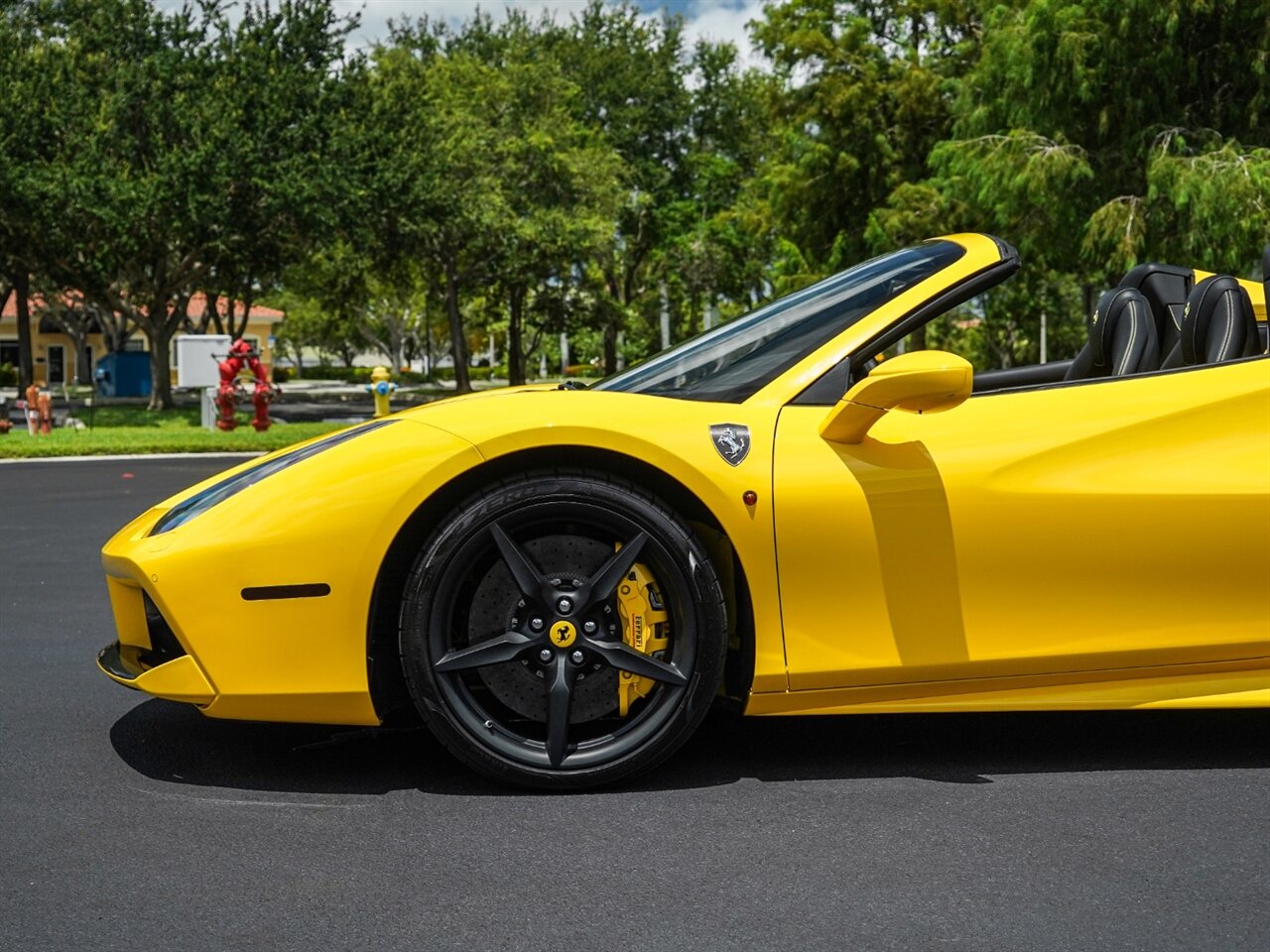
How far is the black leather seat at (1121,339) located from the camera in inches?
163

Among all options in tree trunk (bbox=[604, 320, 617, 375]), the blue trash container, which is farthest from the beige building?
tree trunk (bbox=[604, 320, 617, 375])

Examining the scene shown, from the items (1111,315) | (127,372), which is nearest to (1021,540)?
(1111,315)

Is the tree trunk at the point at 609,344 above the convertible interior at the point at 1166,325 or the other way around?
the other way around

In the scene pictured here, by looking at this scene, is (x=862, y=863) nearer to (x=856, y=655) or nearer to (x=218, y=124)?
(x=856, y=655)

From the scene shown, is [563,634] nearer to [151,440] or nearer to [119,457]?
[119,457]

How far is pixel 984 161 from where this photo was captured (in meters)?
20.8

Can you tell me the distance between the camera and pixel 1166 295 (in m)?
4.34

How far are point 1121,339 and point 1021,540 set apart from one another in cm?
106

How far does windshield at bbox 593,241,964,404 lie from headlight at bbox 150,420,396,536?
70 cm

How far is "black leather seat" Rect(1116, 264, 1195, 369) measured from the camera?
4.29 m

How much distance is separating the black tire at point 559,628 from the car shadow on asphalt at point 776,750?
16 cm

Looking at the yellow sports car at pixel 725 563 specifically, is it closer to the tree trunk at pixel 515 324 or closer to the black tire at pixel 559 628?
the black tire at pixel 559 628

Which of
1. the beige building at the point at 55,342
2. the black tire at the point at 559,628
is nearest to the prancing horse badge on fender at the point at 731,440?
the black tire at the point at 559,628

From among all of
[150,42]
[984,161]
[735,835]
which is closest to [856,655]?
[735,835]
